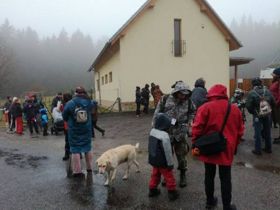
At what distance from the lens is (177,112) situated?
6656 mm

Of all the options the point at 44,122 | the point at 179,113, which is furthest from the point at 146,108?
the point at 179,113

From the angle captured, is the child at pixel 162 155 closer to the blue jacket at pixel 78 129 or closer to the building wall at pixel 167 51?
the blue jacket at pixel 78 129

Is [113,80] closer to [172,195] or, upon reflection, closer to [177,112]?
[177,112]

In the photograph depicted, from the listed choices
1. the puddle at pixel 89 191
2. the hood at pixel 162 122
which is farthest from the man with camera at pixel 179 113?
the puddle at pixel 89 191

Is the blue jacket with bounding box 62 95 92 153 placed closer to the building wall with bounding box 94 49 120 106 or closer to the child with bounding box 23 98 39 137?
the child with bounding box 23 98 39 137

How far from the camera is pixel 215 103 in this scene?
536 cm

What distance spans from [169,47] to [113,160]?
1725 cm

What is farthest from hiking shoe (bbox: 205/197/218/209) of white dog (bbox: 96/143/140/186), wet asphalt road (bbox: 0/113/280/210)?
white dog (bbox: 96/143/140/186)

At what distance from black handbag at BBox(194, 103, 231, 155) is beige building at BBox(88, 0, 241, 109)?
17164 mm

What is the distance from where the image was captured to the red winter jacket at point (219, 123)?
530 cm

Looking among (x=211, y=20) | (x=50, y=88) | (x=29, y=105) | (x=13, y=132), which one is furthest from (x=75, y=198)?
(x=50, y=88)

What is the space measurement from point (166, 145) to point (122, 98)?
17.1 m

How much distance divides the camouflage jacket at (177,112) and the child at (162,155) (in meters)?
0.30

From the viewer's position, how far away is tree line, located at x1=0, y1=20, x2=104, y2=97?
204 ft
